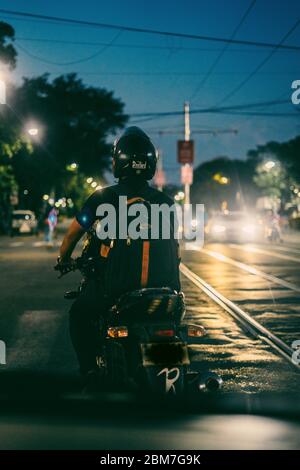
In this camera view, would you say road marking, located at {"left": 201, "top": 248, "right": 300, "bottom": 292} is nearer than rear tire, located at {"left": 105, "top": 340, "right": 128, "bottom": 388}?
No

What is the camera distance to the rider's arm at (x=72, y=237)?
16.9 feet

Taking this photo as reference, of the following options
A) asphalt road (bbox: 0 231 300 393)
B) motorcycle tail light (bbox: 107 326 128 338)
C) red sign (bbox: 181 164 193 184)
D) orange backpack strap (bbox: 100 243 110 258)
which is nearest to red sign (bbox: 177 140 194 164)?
red sign (bbox: 181 164 193 184)

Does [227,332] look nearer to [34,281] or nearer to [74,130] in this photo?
[34,281]

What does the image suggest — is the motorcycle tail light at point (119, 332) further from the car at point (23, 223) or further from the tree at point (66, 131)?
the tree at point (66, 131)

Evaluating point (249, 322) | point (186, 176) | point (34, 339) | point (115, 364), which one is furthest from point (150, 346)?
point (186, 176)

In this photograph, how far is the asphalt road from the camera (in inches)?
300

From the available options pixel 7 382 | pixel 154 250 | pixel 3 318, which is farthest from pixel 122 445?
pixel 3 318

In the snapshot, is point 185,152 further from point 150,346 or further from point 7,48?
point 150,346

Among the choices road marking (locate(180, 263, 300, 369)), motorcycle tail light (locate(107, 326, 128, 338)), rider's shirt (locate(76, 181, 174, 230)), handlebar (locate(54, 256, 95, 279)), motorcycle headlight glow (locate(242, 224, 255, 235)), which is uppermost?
rider's shirt (locate(76, 181, 174, 230))

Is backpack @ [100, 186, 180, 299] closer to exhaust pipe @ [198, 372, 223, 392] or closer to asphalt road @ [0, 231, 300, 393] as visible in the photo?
exhaust pipe @ [198, 372, 223, 392]

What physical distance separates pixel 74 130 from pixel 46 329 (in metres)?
60.4

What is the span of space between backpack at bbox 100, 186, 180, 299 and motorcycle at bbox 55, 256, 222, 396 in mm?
110

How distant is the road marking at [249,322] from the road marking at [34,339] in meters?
2.49
